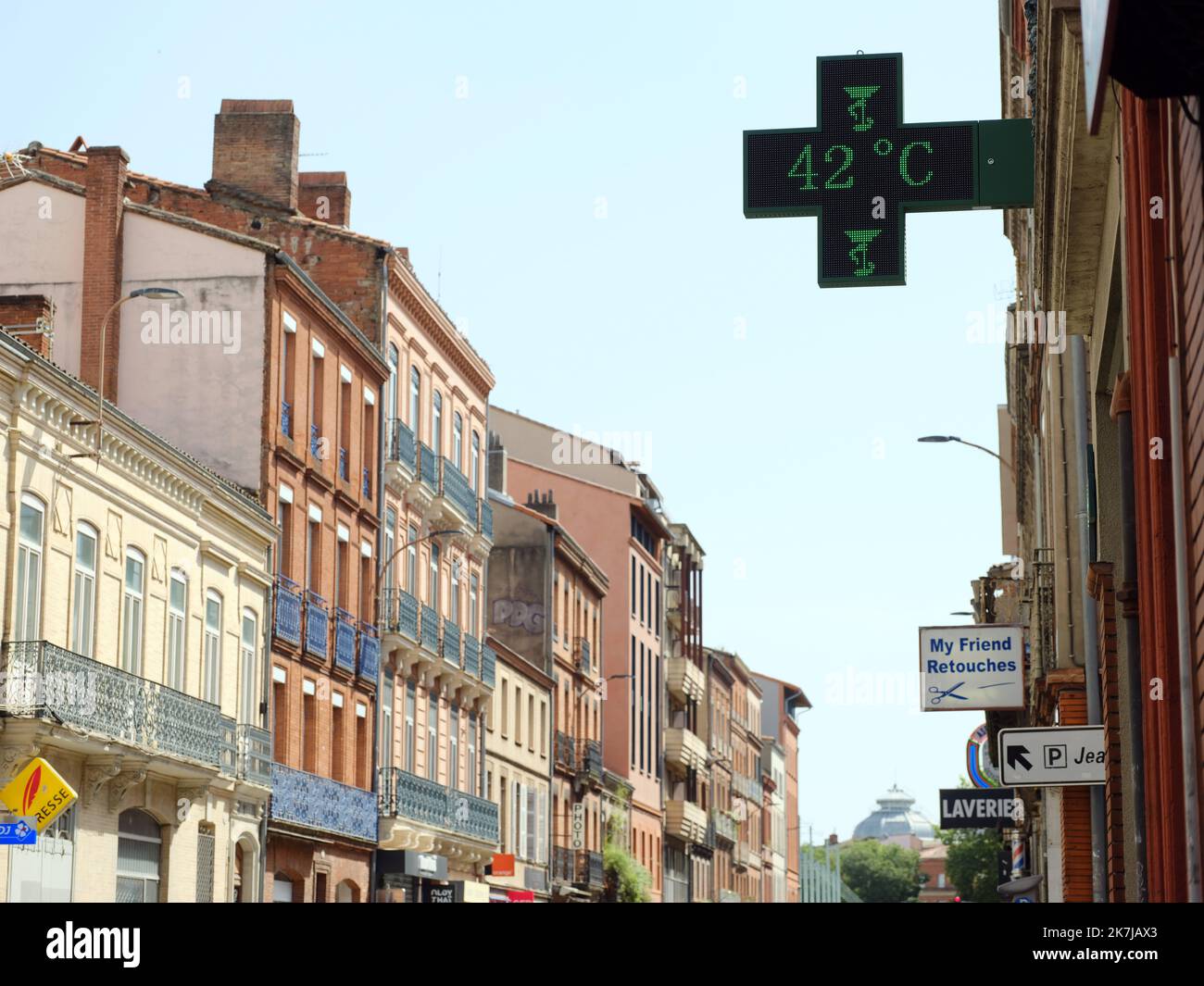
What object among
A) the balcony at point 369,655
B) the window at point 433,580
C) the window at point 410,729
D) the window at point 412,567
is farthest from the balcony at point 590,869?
the balcony at point 369,655

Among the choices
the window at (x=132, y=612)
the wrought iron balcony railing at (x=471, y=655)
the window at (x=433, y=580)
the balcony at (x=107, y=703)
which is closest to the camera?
the balcony at (x=107, y=703)

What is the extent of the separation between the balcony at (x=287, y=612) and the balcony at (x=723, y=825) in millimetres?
55887

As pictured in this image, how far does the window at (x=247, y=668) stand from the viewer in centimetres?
3675

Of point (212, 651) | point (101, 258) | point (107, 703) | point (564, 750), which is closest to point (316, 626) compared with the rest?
point (212, 651)

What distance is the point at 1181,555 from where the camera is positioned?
8.78 metres

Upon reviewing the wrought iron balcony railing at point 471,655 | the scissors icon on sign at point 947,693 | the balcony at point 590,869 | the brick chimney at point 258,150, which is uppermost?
the brick chimney at point 258,150

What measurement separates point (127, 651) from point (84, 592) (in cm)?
171

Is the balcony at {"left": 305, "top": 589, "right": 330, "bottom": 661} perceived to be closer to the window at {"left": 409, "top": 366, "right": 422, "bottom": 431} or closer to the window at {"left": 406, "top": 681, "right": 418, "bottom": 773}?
the window at {"left": 406, "top": 681, "right": 418, "bottom": 773}

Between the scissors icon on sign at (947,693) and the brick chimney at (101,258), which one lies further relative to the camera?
the brick chimney at (101,258)

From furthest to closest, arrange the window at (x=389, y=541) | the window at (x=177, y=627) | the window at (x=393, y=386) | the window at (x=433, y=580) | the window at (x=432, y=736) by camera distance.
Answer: the window at (x=433, y=580) → the window at (x=432, y=736) → the window at (x=393, y=386) → the window at (x=389, y=541) → the window at (x=177, y=627)

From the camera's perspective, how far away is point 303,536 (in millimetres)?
40812

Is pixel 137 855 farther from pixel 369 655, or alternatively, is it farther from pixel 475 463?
pixel 475 463

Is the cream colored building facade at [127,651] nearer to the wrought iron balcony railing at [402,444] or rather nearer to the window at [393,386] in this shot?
the wrought iron balcony railing at [402,444]
